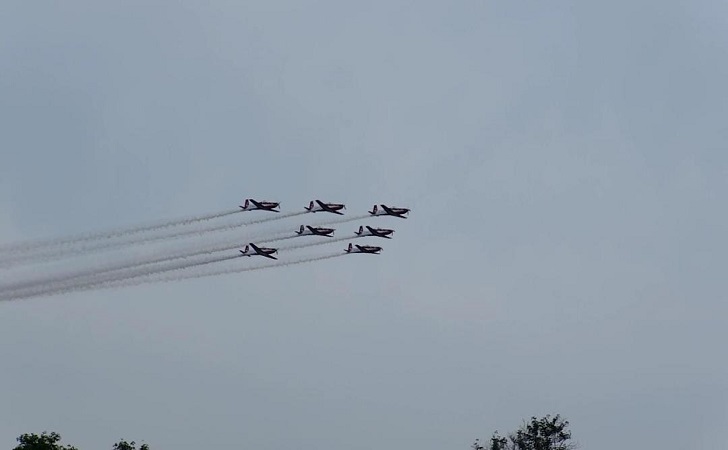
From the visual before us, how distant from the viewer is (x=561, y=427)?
432ft

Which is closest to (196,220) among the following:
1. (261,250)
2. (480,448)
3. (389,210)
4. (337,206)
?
(261,250)

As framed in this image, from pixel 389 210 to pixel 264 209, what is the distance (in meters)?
17.2

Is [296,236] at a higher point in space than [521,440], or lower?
higher

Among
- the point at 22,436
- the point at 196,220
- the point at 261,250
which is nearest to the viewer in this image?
the point at 196,220

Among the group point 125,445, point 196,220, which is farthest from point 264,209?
point 125,445

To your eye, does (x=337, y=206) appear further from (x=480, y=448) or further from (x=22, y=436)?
(x=22, y=436)

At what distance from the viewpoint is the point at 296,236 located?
398 ft

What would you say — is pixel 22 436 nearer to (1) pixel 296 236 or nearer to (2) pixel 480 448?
(1) pixel 296 236

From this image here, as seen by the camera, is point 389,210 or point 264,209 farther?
point 389,210

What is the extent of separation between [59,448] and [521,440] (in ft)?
151

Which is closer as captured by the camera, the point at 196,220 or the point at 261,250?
the point at 196,220

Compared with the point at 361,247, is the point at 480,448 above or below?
below

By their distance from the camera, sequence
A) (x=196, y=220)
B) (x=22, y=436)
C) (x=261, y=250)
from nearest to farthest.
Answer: (x=196, y=220) → (x=261, y=250) → (x=22, y=436)

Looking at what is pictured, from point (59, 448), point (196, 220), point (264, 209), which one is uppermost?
point (264, 209)
